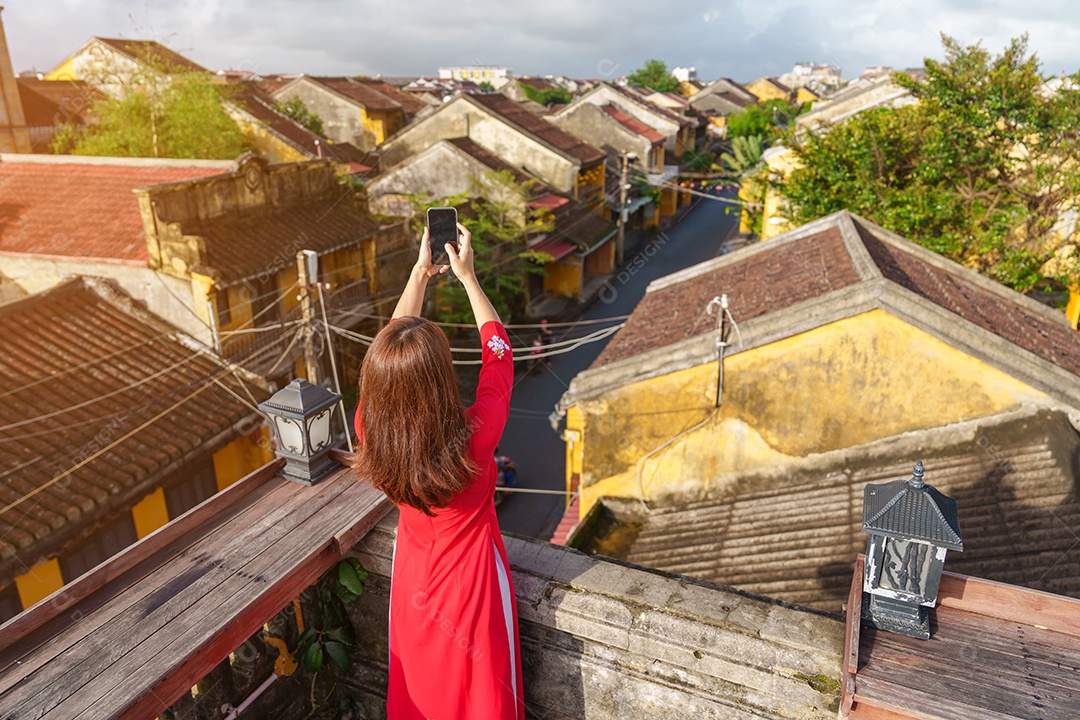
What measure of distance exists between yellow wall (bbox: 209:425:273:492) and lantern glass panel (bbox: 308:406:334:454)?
30.9 ft

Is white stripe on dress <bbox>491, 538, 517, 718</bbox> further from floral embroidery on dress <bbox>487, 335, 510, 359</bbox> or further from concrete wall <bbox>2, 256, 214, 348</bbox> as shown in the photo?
concrete wall <bbox>2, 256, 214, 348</bbox>

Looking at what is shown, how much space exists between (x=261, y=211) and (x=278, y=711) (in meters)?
14.1

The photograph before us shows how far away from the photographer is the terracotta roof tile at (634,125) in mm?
35969

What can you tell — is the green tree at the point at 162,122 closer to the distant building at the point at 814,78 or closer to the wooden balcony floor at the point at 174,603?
the wooden balcony floor at the point at 174,603

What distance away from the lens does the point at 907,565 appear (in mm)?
2727

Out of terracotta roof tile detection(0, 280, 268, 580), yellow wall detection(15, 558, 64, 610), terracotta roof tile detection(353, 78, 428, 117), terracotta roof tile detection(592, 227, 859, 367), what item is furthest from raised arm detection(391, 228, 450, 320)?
terracotta roof tile detection(353, 78, 428, 117)

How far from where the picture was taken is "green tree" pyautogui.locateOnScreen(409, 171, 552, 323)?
862 inches

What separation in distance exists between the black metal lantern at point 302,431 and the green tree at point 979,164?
14334mm

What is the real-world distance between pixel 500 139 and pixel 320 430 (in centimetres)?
2668

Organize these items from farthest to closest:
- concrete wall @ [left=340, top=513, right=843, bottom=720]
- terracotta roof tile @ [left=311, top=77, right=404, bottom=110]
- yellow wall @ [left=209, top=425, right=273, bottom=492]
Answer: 1. terracotta roof tile @ [left=311, top=77, right=404, bottom=110]
2. yellow wall @ [left=209, top=425, right=273, bottom=492]
3. concrete wall @ [left=340, top=513, right=843, bottom=720]

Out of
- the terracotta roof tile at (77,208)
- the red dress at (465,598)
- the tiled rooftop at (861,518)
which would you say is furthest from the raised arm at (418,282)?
the terracotta roof tile at (77,208)

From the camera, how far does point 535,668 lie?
3.18 meters

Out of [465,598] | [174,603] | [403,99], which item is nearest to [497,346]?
[465,598]

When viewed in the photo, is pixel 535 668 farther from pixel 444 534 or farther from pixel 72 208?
pixel 72 208
